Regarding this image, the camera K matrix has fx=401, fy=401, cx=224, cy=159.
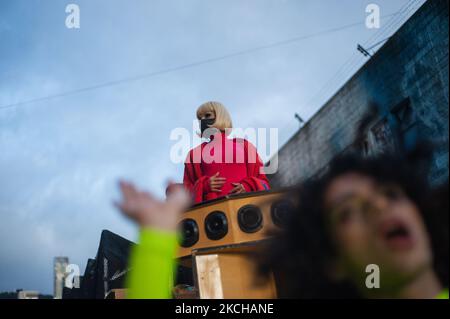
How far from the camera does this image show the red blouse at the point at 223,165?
278 centimetres

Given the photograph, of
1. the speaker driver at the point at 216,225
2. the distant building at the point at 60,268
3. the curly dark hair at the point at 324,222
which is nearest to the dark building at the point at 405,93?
the speaker driver at the point at 216,225

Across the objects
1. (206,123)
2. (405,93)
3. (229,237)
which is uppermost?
(405,93)

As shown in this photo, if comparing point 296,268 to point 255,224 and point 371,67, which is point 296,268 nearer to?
point 255,224

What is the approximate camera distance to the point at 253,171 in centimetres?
297

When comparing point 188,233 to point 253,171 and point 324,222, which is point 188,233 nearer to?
point 253,171

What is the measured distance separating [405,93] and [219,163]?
15.7ft

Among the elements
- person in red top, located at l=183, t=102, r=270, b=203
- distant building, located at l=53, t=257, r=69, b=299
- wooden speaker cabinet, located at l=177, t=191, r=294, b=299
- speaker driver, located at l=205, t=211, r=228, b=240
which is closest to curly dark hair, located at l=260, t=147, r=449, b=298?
wooden speaker cabinet, located at l=177, t=191, r=294, b=299

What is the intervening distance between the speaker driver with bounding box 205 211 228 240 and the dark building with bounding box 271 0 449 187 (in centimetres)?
336

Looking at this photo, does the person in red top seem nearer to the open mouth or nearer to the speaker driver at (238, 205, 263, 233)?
the speaker driver at (238, 205, 263, 233)

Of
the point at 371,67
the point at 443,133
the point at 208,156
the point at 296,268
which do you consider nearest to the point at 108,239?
the point at 208,156

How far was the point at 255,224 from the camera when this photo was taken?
2344 millimetres

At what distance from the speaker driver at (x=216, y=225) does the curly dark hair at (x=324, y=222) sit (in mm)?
1216

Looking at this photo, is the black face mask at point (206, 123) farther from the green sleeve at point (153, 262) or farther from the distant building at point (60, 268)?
the green sleeve at point (153, 262)

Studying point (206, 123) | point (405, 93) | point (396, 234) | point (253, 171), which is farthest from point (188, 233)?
point (405, 93)
